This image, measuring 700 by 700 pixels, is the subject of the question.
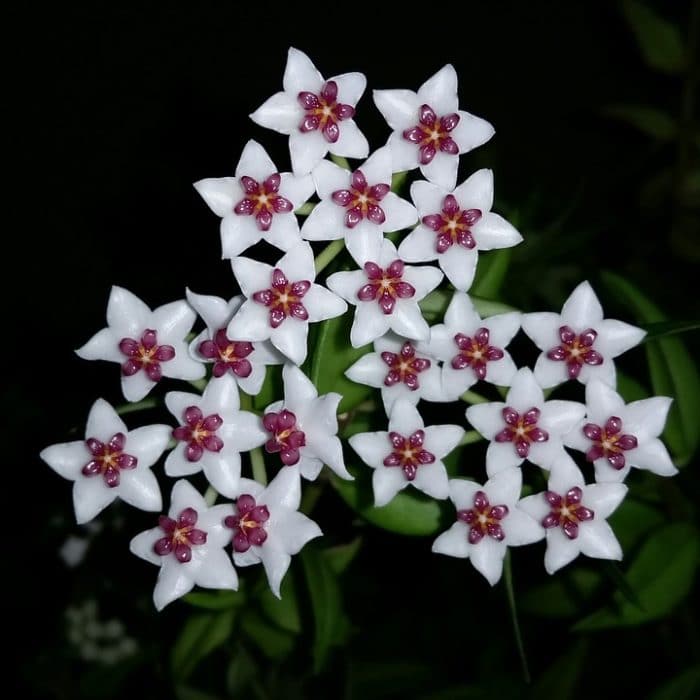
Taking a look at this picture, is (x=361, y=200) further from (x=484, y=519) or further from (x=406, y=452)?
(x=484, y=519)

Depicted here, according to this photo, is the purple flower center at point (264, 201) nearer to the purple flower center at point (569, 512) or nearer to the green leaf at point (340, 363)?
the green leaf at point (340, 363)

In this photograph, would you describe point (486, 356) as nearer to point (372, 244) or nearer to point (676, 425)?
point (372, 244)

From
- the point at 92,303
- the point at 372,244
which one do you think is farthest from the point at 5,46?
the point at 372,244

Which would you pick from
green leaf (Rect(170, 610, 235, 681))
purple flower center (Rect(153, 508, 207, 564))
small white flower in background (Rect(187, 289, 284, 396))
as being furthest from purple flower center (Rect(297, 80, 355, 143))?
green leaf (Rect(170, 610, 235, 681))

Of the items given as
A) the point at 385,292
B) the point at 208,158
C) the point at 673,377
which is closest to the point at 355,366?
the point at 385,292

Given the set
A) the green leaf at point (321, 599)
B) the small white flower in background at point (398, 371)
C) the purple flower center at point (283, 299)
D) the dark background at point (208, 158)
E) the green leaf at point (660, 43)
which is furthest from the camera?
the green leaf at point (660, 43)

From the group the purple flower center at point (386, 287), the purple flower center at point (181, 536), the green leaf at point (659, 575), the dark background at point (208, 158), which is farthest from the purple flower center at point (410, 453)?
the dark background at point (208, 158)

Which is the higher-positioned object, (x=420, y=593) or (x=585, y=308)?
(x=585, y=308)

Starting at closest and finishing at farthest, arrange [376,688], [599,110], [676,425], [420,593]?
[676,425] < [376,688] < [420,593] < [599,110]
